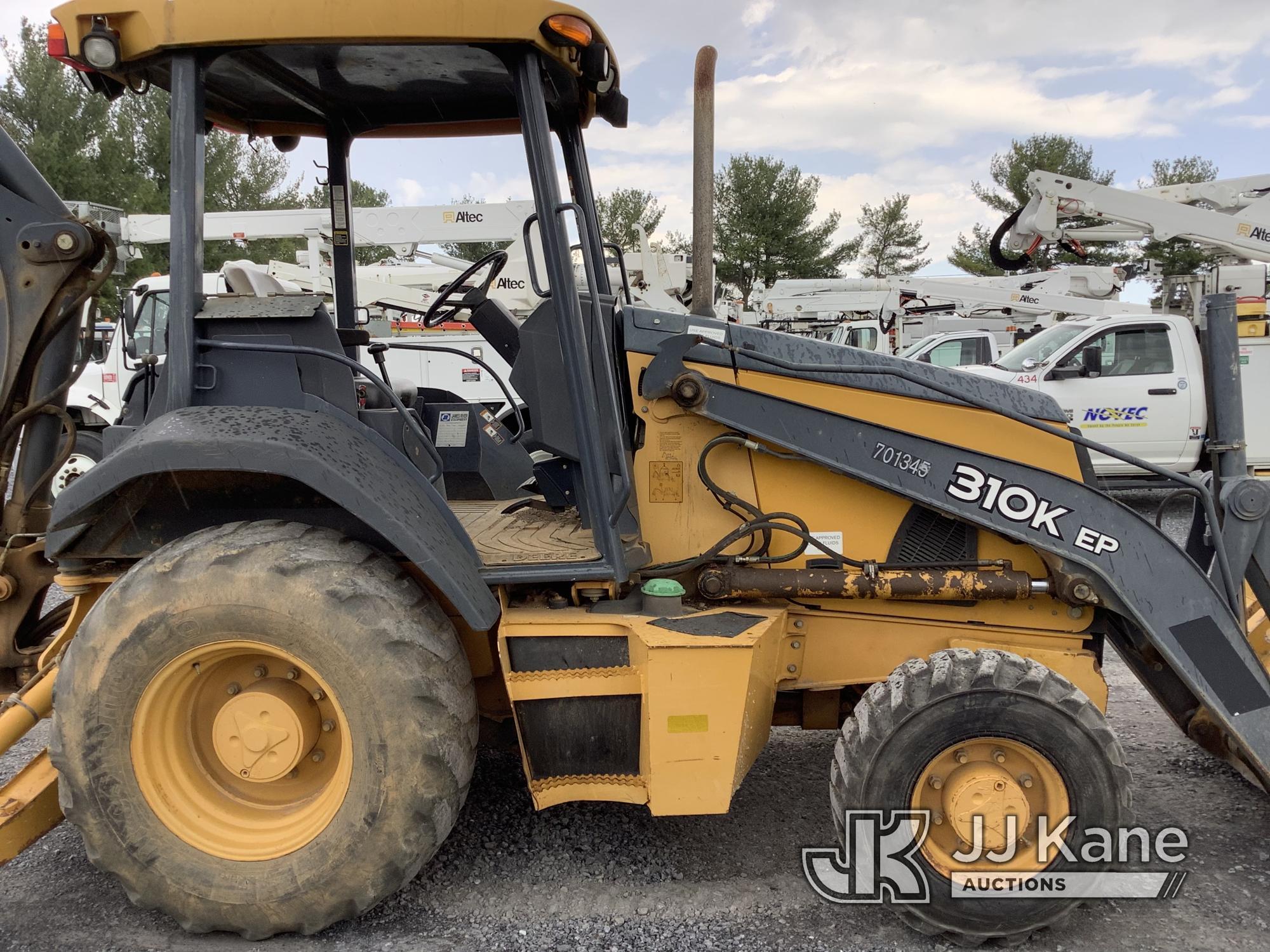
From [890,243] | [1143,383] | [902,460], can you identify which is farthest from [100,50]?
[890,243]

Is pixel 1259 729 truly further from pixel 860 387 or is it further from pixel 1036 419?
pixel 860 387

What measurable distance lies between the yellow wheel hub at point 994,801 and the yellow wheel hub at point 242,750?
1725 mm

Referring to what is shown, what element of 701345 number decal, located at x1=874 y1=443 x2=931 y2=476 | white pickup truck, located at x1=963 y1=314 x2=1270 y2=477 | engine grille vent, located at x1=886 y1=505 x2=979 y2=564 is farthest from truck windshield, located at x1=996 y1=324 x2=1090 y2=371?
701345 number decal, located at x1=874 y1=443 x2=931 y2=476

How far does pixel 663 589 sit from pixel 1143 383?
30.1 feet

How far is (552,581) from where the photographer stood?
2.77 meters

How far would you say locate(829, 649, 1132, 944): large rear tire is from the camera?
8.41 feet

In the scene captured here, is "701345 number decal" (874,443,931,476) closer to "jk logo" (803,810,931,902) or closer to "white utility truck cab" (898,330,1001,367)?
"jk logo" (803,810,931,902)

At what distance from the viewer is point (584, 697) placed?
272 cm

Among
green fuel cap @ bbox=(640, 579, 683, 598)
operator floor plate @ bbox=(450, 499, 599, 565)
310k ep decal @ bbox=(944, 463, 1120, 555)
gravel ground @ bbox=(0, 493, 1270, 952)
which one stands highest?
310k ep decal @ bbox=(944, 463, 1120, 555)

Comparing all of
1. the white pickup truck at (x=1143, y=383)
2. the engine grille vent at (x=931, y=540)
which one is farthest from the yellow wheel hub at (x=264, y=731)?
the white pickup truck at (x=1143, y=383)

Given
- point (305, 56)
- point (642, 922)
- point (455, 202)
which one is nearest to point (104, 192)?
point (455, 202)

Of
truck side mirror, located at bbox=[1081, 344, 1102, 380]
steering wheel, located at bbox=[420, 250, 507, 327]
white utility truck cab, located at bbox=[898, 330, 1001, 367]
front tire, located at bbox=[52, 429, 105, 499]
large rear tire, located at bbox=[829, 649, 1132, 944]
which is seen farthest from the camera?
white utility truck cab, located at bbox=[898, 330, 1001, 367]

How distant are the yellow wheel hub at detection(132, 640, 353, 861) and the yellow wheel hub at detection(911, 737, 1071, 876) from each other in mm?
1725

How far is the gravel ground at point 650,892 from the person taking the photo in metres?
2.63
